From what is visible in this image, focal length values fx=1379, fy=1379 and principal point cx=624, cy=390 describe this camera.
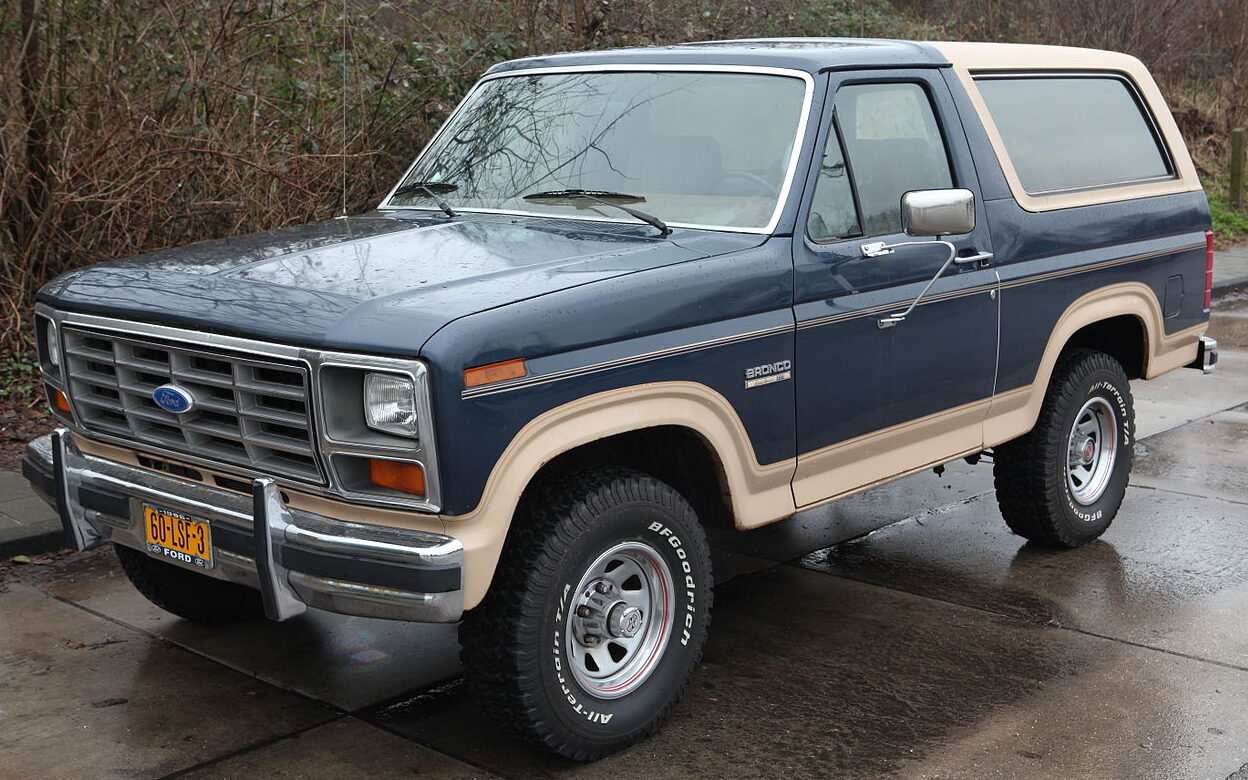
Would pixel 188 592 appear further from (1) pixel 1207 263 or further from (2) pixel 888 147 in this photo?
(1) pixel 1207 263

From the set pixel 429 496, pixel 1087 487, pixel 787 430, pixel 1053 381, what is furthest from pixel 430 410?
pixel 1087 487

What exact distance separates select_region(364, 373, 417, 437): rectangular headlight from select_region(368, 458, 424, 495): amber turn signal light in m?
0.09

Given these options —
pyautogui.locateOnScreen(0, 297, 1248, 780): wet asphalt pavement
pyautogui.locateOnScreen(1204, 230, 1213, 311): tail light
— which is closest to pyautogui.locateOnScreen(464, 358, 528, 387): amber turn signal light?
pyautogui.locateOnScreen(0, 297, 1248, 780): wet asphalt pavement

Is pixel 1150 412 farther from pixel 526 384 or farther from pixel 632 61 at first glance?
pixel 526 384

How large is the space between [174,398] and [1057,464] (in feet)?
12.0

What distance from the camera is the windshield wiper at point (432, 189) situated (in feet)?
16.7

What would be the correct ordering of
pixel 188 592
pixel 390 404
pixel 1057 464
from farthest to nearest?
pixel 1057 464 < pixel 188 592 < pixel 390 404

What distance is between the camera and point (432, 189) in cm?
528

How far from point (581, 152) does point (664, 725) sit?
2.04 meters

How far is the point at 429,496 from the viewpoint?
355 cm

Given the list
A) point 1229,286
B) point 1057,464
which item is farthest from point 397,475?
point 1229,286

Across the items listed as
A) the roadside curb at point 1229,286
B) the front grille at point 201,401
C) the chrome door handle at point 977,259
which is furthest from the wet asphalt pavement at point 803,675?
the roadside curb at point 1229,286

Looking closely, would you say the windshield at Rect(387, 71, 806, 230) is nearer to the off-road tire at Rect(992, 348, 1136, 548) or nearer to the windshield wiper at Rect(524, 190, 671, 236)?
the windshield wiper at Rect(524, 190, 671, 236)

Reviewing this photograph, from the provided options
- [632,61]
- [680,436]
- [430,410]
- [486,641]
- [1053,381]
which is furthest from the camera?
[1053,381]
